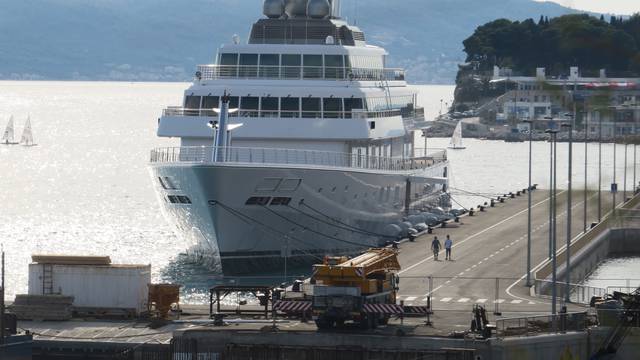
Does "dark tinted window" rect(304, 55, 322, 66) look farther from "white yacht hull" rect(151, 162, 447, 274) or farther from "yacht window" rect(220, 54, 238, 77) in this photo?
"white yacht hull" rect(151, 162, 447, 274)

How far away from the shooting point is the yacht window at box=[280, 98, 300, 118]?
65.4m

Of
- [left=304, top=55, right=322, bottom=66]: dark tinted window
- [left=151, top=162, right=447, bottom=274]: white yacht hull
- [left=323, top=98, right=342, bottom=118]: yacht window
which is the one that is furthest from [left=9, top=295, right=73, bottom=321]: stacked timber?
[left=304, top=55, right=322, bottom=66]: dark tinted window

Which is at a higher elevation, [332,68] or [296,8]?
[296,8]

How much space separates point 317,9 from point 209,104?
8.79 meters

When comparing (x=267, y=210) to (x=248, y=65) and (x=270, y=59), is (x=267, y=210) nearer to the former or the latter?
(x=248, y=65)

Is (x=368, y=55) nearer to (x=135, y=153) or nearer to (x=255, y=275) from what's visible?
(x=255, y=275)


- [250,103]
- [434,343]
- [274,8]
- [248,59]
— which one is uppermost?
[274,8]

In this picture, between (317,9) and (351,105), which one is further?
(317,9)

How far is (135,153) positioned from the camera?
7032 inches

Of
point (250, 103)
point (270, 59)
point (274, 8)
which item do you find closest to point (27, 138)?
point (274, 8)

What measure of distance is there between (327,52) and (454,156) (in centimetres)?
11754

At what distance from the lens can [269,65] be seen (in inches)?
2660

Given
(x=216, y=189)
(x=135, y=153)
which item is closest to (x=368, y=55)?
(x=216, y=189)

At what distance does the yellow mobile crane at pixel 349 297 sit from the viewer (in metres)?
41.4
